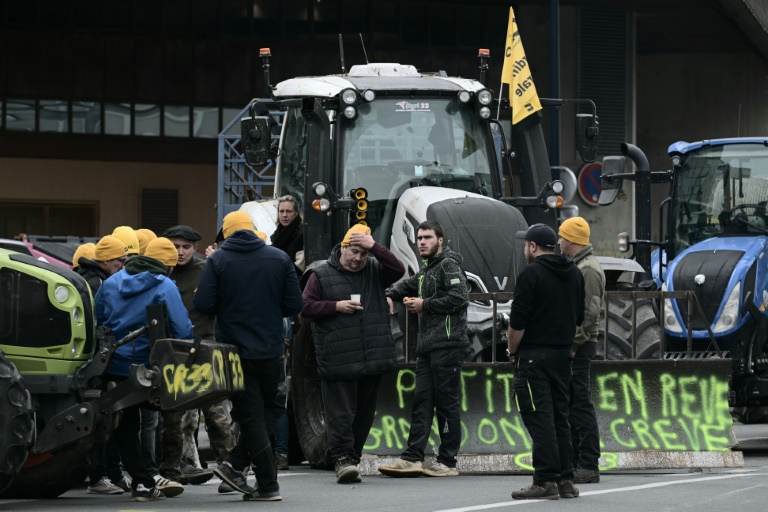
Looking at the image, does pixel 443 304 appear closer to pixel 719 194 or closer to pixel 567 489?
pixel 567 489

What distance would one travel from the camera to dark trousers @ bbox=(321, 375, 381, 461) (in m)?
12.0

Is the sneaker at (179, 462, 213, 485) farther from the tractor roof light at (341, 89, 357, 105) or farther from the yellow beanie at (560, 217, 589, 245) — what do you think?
the tractor roof light at (341, 89, 357, 105)

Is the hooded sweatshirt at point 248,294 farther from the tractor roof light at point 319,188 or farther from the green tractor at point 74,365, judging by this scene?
the tractor roof light at point 319,188

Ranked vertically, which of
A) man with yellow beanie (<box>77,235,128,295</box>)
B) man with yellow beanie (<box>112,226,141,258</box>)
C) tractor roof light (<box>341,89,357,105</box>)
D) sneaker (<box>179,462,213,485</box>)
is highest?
tractor roof light (<box>341,89,357,105</box>)

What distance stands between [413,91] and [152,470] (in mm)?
4945

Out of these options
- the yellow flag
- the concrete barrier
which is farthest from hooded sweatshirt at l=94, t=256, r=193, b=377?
the yellow flag

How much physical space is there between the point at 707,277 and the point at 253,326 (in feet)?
19.6

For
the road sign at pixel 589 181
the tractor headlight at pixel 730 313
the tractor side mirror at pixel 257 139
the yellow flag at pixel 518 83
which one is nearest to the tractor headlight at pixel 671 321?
the tractor headlight at pixel 730 313

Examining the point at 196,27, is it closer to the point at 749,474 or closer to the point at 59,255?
the point at 59,255

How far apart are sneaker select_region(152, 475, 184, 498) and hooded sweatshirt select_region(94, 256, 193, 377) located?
2.87ft

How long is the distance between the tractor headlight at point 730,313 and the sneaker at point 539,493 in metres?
4.69

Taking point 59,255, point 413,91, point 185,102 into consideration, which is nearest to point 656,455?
point 413,91

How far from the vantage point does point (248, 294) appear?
10.7 metres

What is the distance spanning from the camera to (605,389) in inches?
511
